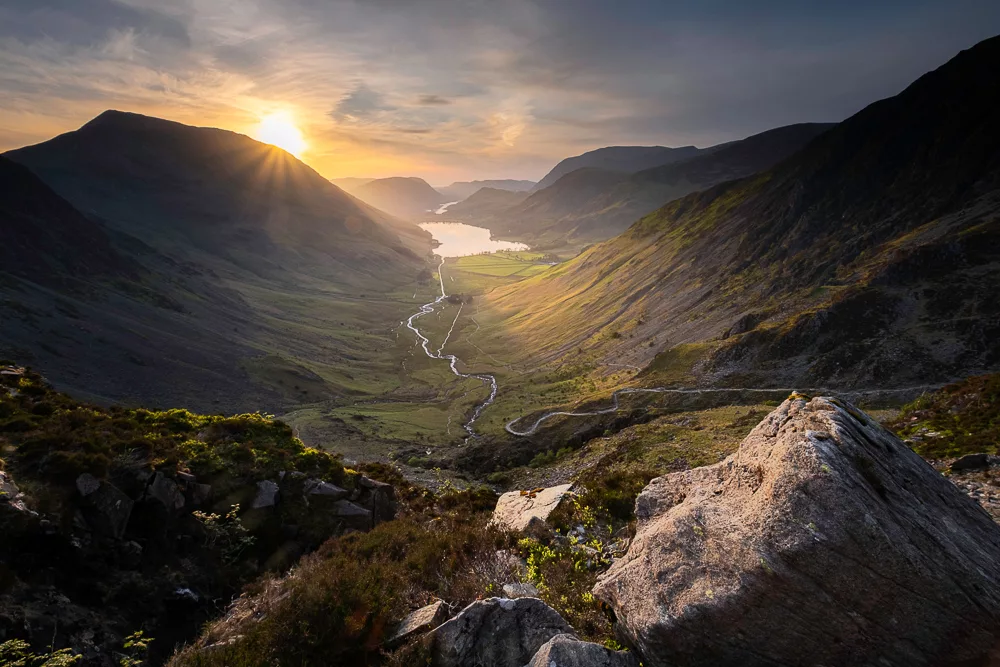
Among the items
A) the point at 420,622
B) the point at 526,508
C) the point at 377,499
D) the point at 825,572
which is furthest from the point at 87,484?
the point at 825,572

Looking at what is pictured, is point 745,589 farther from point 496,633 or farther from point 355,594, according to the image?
point 355,594

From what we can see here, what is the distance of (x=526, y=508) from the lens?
62.5ft

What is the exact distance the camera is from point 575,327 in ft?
387

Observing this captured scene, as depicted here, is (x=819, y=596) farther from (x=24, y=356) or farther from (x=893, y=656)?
(x=24, y=356)

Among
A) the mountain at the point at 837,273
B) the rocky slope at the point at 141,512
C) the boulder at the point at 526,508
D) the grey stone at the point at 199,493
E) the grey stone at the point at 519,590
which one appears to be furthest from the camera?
the mountain at the point at 837,273

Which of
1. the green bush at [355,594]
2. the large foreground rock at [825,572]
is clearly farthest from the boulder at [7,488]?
the large foreground rock at [825,572]

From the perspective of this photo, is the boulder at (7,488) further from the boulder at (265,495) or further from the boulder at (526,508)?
the boulder at (526,508)

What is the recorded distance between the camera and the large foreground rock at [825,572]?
8133 millimetres

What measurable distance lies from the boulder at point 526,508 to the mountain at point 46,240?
124 meters

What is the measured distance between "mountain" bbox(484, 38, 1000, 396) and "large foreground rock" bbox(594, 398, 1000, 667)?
52.8 metres

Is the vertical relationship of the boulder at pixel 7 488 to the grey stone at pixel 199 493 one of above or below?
above

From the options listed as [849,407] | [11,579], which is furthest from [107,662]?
[849,407]

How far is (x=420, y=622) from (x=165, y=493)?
12.2 m

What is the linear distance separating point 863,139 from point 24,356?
158 meters
